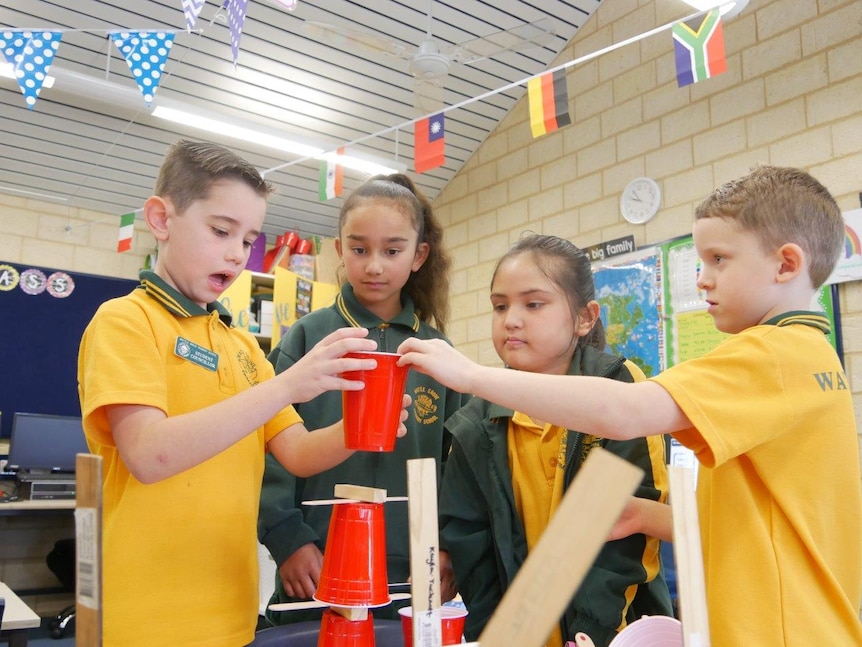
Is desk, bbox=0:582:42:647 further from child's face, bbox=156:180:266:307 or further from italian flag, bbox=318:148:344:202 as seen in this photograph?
italian flag, bbox=318:148:344:202

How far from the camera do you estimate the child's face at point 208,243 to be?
117 cm

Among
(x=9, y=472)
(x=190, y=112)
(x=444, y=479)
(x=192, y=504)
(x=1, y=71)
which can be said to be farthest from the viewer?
(x=9, y=472)

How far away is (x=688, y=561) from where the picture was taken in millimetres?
502

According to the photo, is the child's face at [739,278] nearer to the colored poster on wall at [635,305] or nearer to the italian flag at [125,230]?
the colored poster on wall at [635,305]

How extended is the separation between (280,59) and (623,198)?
2.38 m

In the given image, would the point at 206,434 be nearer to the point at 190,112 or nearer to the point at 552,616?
the point at 552,616

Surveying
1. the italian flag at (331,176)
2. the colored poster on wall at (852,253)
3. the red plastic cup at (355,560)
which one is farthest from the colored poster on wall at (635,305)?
the red plastic cup at (355,560)

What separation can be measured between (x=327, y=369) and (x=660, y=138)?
13.3 ft

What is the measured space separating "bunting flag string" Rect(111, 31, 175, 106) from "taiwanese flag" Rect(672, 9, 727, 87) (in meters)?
2.16

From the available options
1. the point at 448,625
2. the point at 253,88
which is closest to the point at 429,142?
the point at 253,88

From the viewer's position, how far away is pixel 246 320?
523cm

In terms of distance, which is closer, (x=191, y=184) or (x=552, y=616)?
(x=552, y=616)

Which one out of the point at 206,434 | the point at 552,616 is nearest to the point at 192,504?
the point at 206,434

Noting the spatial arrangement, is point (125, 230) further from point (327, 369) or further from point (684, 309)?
point (327, 369)
